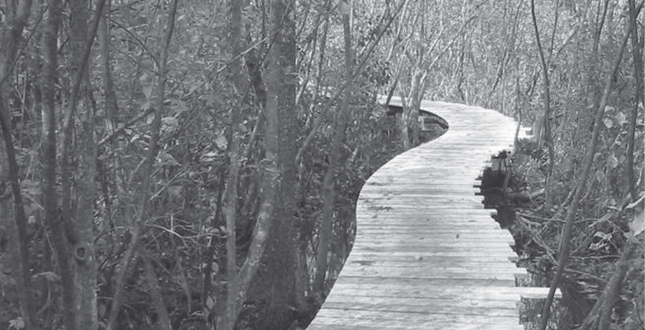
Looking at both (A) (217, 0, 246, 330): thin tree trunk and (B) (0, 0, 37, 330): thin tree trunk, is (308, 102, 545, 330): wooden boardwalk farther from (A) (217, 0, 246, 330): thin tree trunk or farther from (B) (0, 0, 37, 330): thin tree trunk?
(B) (0, 0, 37, 330): thin tree trunk

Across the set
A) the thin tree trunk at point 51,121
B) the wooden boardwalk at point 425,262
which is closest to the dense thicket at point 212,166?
the thin tree trunk at point 51,121

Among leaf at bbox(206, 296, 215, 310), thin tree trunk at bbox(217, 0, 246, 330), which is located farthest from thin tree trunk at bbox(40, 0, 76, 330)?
leaf at bbox(206, 296, 215, 310)

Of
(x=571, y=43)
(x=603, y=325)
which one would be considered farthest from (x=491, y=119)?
(x=603, y=325)

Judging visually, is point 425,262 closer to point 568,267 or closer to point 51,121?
point 51,121

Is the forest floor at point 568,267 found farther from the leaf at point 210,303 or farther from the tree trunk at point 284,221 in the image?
the leaf at point 210,303

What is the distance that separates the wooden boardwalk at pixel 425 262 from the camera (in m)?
4.69

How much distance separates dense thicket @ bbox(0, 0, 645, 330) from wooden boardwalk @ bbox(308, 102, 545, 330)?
0.55 m

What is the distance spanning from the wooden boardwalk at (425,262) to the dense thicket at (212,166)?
0.55 meters

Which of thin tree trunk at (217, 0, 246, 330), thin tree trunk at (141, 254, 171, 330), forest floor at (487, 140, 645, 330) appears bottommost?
forest floor at (487, 140, 645, 330)

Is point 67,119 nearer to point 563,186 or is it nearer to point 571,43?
point 563,186

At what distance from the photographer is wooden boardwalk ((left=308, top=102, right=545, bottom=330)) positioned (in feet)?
15.4

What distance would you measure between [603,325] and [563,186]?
5968 mm

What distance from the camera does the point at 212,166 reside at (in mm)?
7238

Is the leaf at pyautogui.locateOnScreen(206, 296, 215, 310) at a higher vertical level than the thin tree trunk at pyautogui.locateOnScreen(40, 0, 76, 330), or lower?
lower
